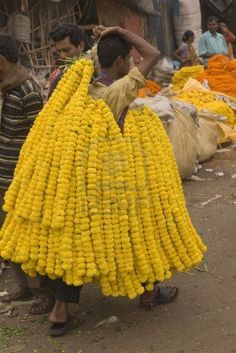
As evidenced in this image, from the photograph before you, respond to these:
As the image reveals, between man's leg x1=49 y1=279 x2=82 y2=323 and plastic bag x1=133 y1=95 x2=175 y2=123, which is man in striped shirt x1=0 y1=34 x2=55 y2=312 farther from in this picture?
plastic bag x1=133 y1=95 x2=175 y2=123

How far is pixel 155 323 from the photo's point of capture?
13.6 ft

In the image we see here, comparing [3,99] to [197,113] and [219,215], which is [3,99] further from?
[197,113]

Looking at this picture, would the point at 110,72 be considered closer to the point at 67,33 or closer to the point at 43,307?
the point at 67,33

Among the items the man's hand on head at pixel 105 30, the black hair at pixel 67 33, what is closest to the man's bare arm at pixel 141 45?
the man's hand on head at pixel 105 30

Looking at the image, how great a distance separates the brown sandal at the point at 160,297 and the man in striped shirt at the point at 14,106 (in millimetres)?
655

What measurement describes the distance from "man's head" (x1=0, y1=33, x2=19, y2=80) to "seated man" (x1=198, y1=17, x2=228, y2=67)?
37.3ft

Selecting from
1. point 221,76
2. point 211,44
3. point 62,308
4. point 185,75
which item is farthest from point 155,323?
point 211,44

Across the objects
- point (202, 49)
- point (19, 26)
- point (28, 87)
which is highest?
point (28, 87)

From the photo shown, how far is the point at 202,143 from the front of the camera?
8578mm

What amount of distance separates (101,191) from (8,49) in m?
1.30

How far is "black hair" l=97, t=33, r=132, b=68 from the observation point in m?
3.85

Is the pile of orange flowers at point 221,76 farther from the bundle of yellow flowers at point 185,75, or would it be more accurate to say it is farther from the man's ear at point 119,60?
the man's ear at point 119,60

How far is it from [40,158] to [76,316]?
44.6 inches

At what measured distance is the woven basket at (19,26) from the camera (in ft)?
36.9
